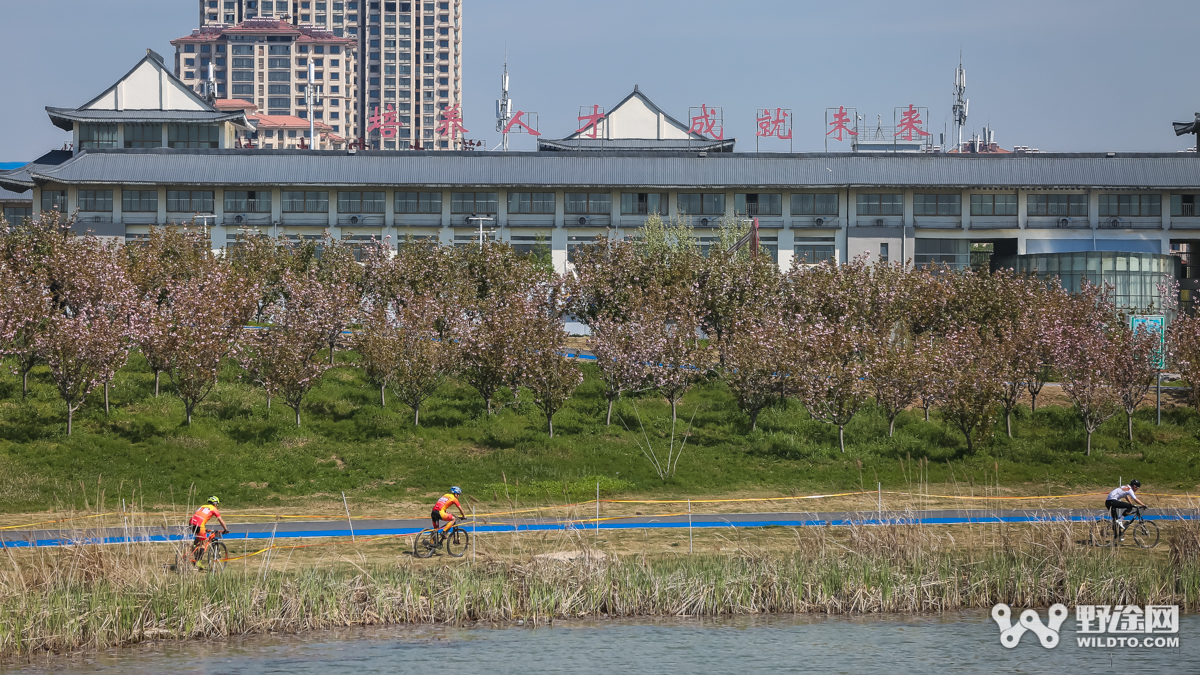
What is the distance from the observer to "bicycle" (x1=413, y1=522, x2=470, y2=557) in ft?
102

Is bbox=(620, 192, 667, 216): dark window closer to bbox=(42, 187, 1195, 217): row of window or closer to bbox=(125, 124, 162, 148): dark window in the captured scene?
bbox=(42, 187, 1195, 217): row of window

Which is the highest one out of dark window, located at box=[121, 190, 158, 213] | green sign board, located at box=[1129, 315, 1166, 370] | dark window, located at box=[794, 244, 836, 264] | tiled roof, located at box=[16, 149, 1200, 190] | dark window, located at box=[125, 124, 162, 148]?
dark window, located at box=[125, 124, 162, 148]

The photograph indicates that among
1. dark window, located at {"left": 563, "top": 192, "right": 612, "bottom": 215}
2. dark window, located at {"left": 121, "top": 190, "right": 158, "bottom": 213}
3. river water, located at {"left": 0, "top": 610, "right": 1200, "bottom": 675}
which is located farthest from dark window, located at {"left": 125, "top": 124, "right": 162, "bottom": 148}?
river water, located at {"left": 0, "top": 610, "right": 1200, "bottom": 675}

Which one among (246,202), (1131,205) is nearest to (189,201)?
(246,202)

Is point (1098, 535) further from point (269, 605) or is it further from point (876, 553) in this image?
point (269, 605)

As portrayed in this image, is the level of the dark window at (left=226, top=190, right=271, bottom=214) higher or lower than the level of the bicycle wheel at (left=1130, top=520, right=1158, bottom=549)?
higher

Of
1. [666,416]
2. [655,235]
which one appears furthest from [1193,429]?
[655,235]

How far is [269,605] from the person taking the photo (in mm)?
25547

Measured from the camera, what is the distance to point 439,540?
3114 centimetres

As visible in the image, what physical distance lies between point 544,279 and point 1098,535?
35821mm

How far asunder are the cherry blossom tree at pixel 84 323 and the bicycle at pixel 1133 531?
3543cm

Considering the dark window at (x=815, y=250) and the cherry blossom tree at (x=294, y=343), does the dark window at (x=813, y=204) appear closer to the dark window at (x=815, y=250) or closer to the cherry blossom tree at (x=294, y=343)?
the dark window at (x=815, y=250)

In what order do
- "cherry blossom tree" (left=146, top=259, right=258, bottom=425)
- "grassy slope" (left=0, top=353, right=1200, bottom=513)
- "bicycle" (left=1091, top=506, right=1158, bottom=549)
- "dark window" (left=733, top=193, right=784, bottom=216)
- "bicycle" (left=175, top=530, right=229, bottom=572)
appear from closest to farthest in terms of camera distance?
"bicycle" (left=175, top=530, right=229, bottom=572) → "bicycle" (left=1091, top=506, right=1158, bottom=549) → "grassy slope" (left=0, top=353, right=1200, bottom=513) → "cherry blossom tree" (left=146, top=259, right=258, bottom=425) → "dark window" (left=733, top=193, right=784, bottom=216)

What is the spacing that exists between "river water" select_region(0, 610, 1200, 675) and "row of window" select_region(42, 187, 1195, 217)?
200ft
